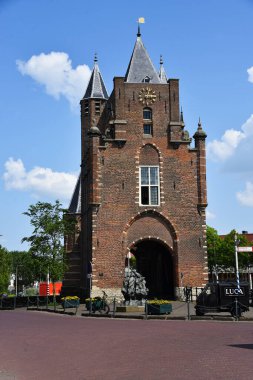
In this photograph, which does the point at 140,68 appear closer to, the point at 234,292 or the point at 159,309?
the point at 159,309

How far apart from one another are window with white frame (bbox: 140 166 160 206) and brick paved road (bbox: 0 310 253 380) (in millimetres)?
21508

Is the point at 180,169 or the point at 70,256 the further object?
the point at 70,256

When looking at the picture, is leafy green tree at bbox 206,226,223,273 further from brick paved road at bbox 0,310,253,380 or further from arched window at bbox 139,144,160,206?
brick paved road at bbox 0,310,253,380

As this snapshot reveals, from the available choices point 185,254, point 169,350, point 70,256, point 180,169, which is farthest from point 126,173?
point 169,350

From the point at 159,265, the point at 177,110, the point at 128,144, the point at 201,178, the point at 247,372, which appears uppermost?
the point at 177,110

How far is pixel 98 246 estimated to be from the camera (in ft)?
129

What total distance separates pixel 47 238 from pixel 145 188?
8.94m

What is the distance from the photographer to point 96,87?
180 ft

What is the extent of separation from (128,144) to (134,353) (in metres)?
29.5

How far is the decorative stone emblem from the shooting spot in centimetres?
4216

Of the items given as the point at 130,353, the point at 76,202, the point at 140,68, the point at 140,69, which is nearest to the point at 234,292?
the point at 130,353

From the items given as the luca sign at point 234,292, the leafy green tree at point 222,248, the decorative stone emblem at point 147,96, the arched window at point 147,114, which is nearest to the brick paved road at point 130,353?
the luca sign at point 234,292

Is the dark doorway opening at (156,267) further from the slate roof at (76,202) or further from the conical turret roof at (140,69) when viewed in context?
the conical turret roof at (140,69)

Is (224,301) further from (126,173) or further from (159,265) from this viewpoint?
(159,265)
